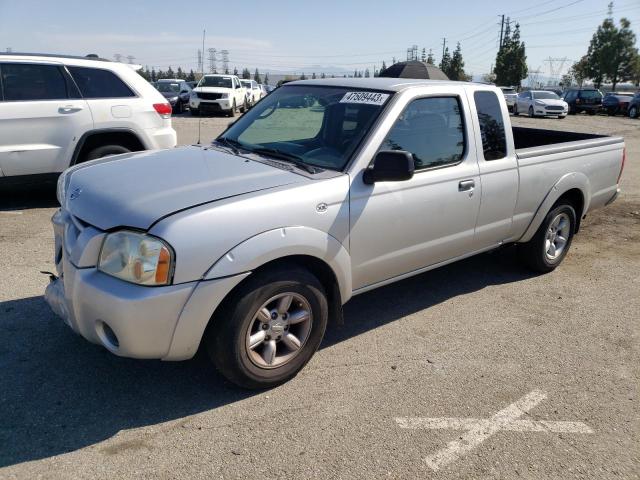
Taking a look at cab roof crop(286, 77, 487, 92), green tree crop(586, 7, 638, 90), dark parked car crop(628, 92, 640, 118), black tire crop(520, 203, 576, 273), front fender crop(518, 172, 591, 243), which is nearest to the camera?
cab roof crop(286, 77, 487, 92)

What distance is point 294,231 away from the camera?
3.06 m

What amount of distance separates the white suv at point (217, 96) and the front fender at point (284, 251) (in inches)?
855

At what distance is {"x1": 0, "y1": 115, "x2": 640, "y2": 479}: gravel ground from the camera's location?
2672 millimetres

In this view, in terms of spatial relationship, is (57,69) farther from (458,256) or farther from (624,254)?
(624,254)

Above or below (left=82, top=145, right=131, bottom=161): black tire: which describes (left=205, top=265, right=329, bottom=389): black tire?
below

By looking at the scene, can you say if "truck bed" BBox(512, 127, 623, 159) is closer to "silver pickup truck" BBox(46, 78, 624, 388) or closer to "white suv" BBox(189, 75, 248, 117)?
"silver pickup truck" BBox(46, 78, 624, 388)

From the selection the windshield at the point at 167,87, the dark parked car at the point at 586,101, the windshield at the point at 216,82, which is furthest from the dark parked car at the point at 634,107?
the windshield at the point at 167,87

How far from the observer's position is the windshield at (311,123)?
145 inches

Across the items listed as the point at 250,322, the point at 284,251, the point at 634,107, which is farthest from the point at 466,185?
the point at 634,107

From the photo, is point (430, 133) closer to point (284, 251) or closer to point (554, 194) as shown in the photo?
point (284, 251)

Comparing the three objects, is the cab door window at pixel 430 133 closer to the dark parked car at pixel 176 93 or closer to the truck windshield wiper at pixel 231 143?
the truck windshield wiper at pixel 231 143

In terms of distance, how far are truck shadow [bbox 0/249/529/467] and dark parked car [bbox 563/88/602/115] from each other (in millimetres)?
35615

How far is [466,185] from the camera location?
412 centimetres

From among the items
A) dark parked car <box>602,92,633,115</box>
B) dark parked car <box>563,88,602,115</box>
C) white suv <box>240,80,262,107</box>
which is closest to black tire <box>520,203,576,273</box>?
white suv <box>240,80,262,107</box>
